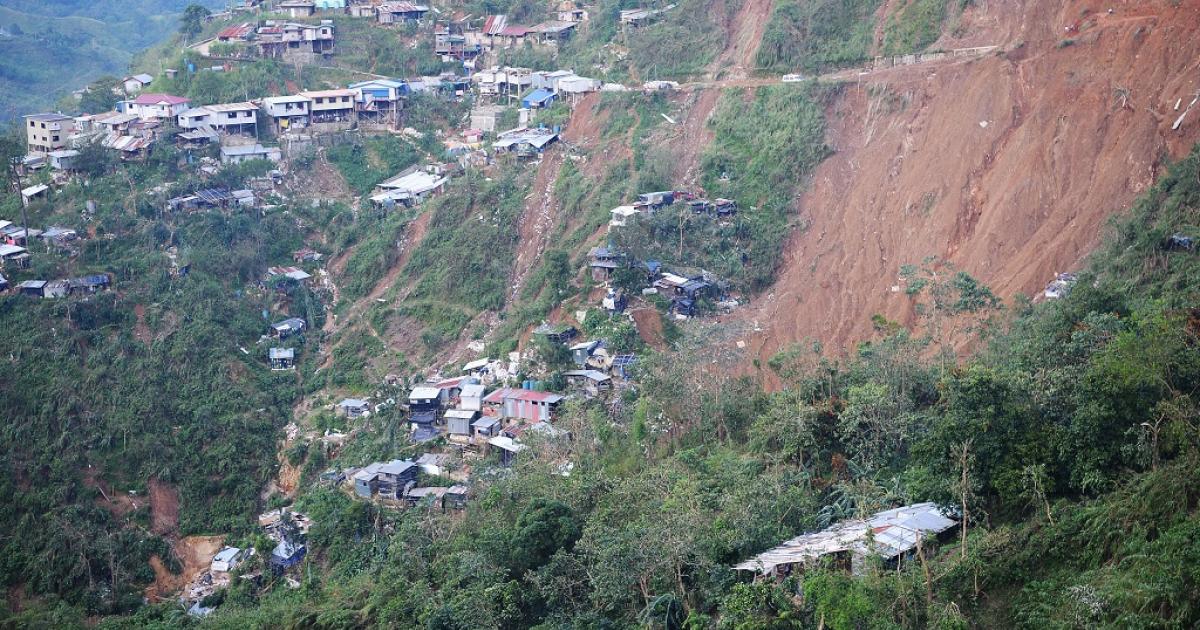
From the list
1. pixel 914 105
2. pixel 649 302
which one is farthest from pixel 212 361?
pixel 914 105

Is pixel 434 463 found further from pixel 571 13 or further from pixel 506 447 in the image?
pixel 571 13

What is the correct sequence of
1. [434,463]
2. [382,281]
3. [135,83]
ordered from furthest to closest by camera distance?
1. [135,83]
2. [382,281]
3. [434,463]

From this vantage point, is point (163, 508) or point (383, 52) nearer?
point (163, 508)

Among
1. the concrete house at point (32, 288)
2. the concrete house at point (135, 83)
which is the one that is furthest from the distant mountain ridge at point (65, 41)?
the concrete house at point (32, 288)

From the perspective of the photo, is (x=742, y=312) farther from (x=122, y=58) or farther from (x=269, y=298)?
(x=122, y=58)

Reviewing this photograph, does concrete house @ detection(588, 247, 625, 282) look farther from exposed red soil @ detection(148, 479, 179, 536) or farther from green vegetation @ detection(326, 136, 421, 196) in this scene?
exposed red soil @ detection(148, 479, 179, 536)

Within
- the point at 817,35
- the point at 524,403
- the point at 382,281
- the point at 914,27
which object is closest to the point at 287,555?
the point at 524,403
